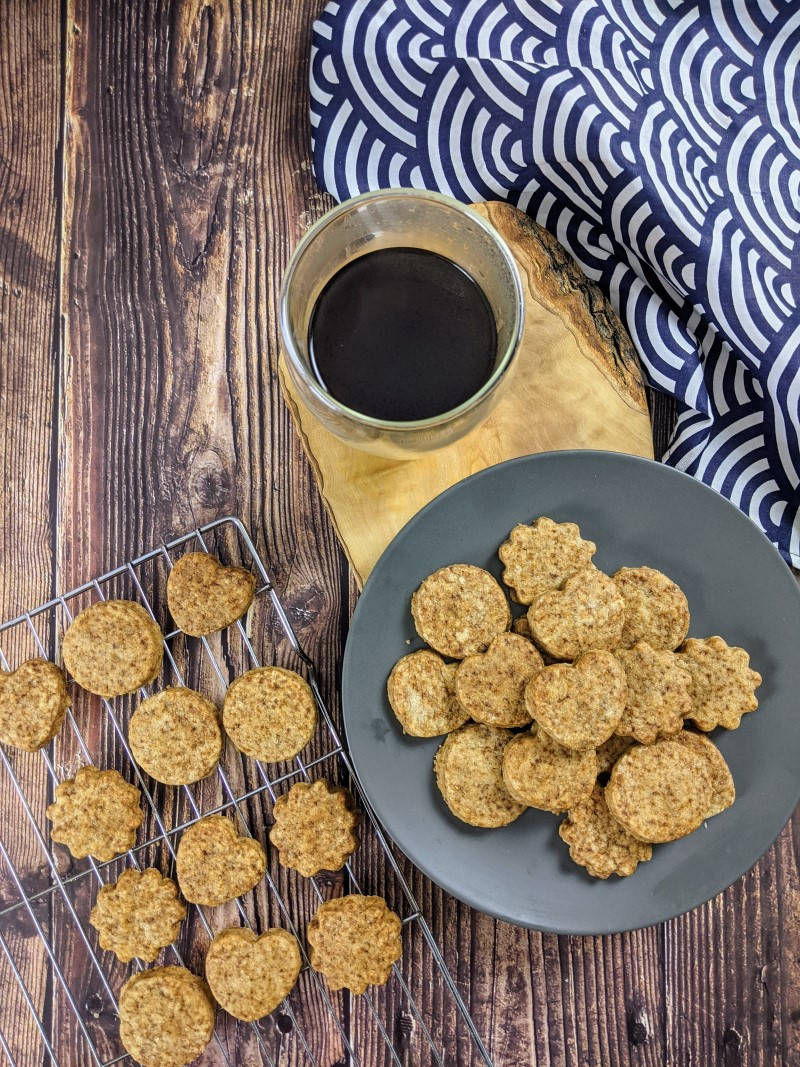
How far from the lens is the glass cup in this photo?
0.93 metres

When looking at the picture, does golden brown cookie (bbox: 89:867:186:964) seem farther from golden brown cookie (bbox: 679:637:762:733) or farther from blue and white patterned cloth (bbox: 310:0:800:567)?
blue and white patterned cloth (bbox: 310:0:800:567)

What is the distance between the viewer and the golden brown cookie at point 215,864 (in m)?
1.18

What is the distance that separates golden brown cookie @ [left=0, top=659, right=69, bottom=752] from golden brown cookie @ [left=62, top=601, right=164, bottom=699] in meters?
0.04

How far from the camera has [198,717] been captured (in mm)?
1192

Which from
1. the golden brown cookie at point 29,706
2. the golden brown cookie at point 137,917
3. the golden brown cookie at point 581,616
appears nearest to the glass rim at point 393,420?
the golden brown cookie at point 581,616

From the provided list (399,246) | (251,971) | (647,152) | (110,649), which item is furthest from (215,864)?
(647,152)

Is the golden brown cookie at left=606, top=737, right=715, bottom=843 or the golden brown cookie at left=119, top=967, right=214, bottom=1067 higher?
the golden brown cookie at left=606, top=737, right=715, bottom=843

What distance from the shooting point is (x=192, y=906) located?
1234 millimetres

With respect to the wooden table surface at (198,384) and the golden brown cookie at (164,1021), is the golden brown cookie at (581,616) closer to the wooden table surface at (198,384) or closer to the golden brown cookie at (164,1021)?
the wooden table surface at (198,384)

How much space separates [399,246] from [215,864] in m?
0.86

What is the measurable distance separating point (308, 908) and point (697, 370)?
943 mm

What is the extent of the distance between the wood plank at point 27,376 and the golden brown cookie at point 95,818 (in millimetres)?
84

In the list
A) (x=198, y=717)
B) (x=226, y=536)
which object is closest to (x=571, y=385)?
(x=226, y=536)


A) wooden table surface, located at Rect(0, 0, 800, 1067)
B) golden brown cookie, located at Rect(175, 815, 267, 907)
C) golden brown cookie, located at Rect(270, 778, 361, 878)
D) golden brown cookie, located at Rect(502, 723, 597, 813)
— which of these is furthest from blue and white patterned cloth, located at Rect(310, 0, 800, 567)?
golden brown cookie, located at Rect(175, 815, 267, 907)
